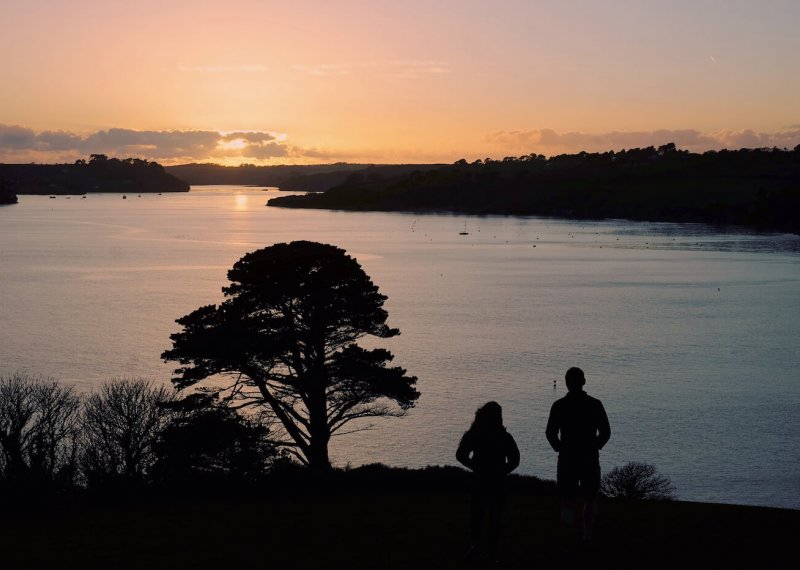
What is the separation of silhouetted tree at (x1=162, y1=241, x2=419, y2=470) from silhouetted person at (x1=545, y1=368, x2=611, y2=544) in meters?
19.0

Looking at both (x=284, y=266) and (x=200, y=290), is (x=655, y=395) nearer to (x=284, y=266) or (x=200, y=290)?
(x=284, y=266)

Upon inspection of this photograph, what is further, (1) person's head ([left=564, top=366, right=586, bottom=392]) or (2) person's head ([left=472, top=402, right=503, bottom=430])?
(1) person's head ([left=564, top=366, right=586, bottom=392])

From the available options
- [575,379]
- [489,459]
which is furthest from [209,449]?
[575,379]

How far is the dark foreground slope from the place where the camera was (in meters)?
12.9

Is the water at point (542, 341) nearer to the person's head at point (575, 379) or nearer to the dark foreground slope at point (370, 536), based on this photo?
the dark foreground slope at point (370, 536)

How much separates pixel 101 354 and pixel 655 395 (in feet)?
128

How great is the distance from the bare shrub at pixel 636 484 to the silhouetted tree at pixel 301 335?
980 centimetres

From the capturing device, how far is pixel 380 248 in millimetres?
179125

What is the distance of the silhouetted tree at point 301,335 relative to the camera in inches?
1214

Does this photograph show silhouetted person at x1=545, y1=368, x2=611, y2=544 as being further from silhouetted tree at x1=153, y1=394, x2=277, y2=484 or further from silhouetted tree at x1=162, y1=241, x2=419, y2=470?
silhouetted tree at x1=162, y1=241, x2=419, y2=470

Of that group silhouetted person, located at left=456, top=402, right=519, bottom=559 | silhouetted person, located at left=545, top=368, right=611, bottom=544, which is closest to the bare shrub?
silhouetted person, located at left=545, top=368, right=611, bottom=544

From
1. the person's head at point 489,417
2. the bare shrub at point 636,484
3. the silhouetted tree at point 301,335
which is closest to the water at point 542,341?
the bare shrub at point 636,484

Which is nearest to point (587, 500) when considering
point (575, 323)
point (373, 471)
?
point (373, 471)

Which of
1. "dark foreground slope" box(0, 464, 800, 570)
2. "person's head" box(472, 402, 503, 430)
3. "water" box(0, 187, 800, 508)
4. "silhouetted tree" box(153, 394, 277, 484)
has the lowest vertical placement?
"water" box(0, 187, 800, 508)
